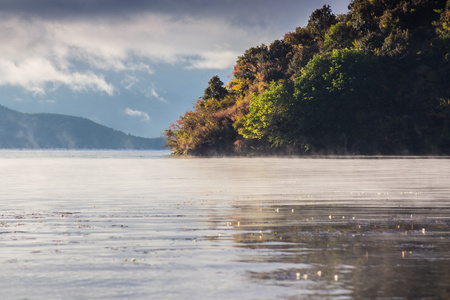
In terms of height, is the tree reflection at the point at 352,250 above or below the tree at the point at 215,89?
below

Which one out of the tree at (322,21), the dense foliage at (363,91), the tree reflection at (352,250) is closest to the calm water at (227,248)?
the tree reflection at (352,250)

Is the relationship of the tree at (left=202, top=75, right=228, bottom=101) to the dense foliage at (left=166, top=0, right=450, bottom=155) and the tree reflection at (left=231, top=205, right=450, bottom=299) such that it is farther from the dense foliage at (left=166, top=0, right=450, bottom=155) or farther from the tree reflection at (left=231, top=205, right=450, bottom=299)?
the tree reflection at (left=231, top=205, right=450, bottom=299)

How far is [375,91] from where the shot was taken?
91.2 meters

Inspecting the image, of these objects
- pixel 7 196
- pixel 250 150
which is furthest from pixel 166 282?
pixel 250 150

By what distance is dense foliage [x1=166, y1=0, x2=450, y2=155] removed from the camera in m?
86.8

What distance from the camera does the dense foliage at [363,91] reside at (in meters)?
86.8

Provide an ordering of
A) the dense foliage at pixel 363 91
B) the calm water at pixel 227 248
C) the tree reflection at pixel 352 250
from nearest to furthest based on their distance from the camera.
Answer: the calm water at pixel 227 248 → the tree reflection at pixel 352 250 → the dense foliage at pixel 363 91

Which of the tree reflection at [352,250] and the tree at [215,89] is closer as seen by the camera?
the tree reflection at [352,250]

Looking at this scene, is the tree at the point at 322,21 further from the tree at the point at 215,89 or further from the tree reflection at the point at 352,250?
the tree reflection at the point at 352,250

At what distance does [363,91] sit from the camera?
90.2 meters

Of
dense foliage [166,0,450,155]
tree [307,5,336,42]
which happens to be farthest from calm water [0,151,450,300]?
tree [307,5,336,42]

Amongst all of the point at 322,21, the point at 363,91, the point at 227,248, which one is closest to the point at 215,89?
the point at 322,21

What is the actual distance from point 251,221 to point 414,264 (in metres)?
6.19

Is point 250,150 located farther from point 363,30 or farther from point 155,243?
point 155,243
